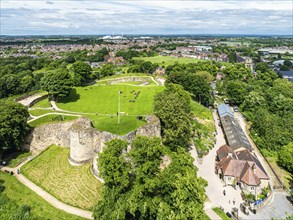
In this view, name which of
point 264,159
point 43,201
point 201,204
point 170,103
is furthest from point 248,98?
point 43,201

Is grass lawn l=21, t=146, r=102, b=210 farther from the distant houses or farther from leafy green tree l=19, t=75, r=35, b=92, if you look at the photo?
leafy green tree l=19, t=75, r=35, b=92

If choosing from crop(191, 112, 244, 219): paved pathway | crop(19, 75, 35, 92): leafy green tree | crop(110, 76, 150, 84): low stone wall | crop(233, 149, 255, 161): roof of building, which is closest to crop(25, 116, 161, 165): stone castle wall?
crop(191, 112, 244, 219): paved pathway

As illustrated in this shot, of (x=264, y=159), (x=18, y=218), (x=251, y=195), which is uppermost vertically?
(x=18, y=218)

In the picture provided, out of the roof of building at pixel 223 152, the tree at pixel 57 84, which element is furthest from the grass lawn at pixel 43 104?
the roof of building at pixel 223 152

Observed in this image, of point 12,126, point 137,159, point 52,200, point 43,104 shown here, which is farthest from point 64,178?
point 43,104

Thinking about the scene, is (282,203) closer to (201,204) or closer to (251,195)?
(251,195)

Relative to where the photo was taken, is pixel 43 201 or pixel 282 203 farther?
pixel 282 203
